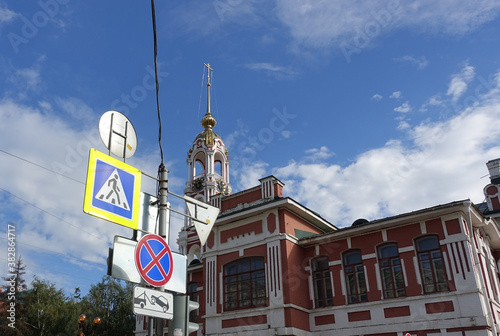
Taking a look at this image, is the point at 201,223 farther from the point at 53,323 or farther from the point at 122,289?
the point at 122,289

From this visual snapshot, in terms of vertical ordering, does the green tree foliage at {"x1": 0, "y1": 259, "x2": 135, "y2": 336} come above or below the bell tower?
below

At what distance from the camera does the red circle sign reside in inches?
231

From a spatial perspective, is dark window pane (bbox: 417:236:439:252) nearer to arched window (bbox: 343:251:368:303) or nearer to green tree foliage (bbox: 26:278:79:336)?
arched window (bbox: 343:251:368:303)

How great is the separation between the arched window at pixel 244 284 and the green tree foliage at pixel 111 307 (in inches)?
871

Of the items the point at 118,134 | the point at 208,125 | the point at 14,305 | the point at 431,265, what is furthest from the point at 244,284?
the point at 208,125

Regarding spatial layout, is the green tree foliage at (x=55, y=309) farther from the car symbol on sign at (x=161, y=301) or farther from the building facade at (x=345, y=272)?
the car symbol on sign at (x=161, y=301)

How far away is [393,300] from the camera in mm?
17688

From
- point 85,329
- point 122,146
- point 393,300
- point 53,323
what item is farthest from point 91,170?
point 53,323

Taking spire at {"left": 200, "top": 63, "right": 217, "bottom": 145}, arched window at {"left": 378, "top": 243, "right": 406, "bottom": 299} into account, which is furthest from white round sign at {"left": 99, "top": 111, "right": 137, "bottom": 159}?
spire at {"left": 200, "top": 63, "right": 217, "bottom": 145}

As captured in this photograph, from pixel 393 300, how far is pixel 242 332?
6562 mm

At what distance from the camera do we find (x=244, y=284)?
20.6m

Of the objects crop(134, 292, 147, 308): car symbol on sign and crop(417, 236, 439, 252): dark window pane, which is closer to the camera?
crop(134, 292, 147, 308): car symbol on sign

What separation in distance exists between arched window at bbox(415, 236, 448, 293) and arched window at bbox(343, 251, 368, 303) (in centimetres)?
247

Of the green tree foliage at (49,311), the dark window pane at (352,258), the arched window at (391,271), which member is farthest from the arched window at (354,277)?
the green tree foliage at (49,311)
